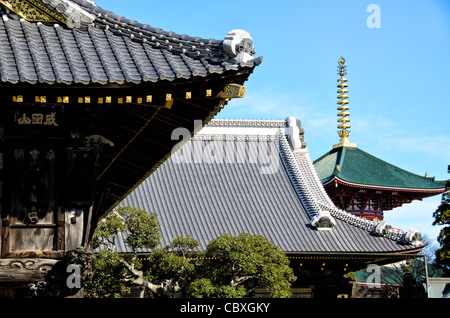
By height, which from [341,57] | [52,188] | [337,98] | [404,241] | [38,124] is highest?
[341,57]

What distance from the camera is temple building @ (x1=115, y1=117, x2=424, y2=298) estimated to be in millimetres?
21797

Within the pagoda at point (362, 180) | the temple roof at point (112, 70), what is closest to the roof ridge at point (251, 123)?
the pagoda at point (362, 180)

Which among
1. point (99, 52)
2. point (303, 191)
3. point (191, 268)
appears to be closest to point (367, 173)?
point (303, 191)

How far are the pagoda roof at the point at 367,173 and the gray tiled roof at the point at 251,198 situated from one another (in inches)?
320

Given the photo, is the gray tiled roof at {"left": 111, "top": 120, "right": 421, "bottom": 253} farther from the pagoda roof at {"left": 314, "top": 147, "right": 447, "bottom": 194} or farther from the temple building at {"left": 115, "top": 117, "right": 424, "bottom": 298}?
the pagoda roof at {"left": 314, "top": 147, "right": 447, "bottom": 194}

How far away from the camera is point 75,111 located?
805 centimetres

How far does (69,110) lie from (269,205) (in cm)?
1626

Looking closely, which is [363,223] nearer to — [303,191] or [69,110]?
[303,191]

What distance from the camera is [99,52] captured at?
8375 mm
